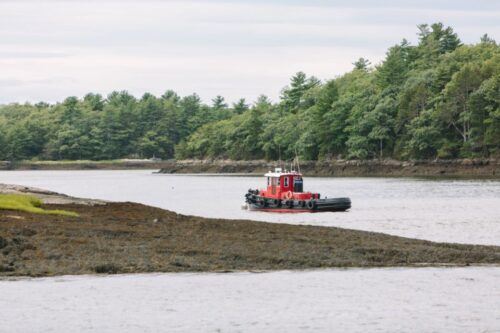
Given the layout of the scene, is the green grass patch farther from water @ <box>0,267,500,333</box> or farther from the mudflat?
water @ <box>0,267,500,333</box>

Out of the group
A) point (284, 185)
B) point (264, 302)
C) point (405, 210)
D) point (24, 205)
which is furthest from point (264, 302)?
point (284, 185)

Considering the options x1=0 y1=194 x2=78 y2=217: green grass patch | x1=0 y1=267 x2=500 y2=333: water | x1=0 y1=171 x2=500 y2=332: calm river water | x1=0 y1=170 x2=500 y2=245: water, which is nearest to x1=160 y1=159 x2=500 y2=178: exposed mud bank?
x1=0 y1=170 x2=500 y2=245: water

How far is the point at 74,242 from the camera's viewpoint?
124 ft

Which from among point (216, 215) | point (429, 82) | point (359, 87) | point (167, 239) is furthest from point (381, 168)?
point (167, 239)

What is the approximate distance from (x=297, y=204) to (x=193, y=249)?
39.4 metres

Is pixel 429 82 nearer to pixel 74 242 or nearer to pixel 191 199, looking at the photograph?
pixel 191 199

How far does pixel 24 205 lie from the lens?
48688 millimetres

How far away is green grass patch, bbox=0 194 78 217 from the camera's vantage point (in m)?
46.8

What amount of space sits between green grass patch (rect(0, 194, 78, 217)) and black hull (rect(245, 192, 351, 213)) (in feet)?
88.7

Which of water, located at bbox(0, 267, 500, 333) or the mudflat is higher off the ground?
the mudflat

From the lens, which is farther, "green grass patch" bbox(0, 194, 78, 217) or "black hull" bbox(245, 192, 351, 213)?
"black hull" bbox(245, 192, 351, 213)

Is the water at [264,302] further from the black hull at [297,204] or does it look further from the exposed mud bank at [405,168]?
the exposed mud bank at [405,168]

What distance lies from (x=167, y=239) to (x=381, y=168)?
132m

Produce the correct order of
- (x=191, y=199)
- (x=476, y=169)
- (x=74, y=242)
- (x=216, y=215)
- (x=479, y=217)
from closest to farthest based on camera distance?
1. (x=74, y=242)
2. (x=479, y=217)
3. (x=216, y=215)
4. (x=191, y=199)
5. (x=476, y=169)
